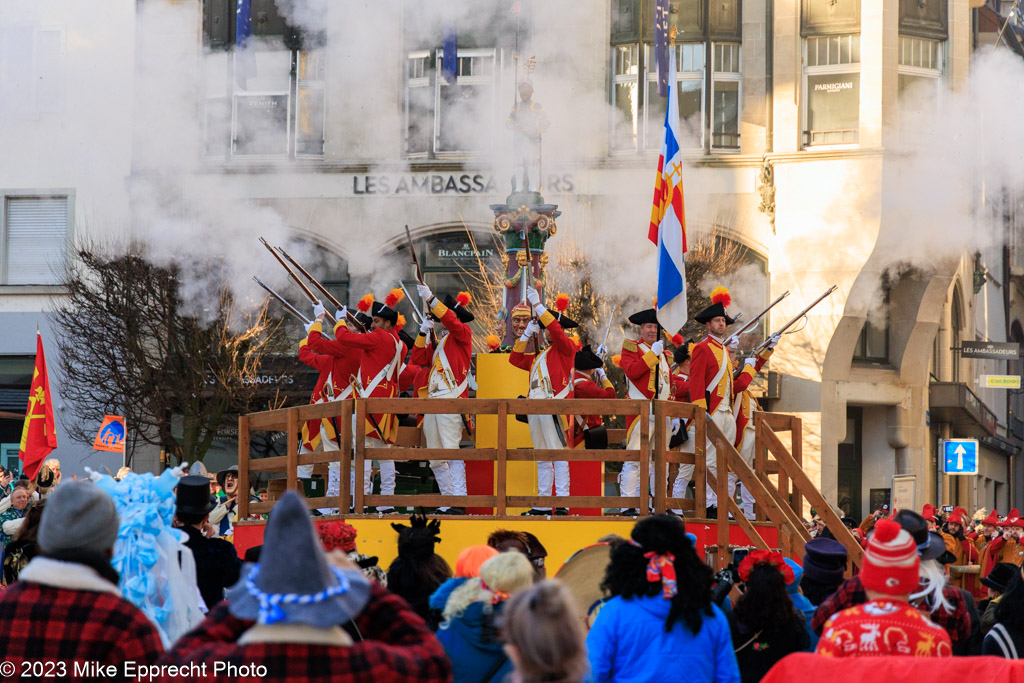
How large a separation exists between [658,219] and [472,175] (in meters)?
13.9

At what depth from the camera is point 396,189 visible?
25891mm

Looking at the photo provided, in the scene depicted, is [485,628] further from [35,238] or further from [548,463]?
[35,238]

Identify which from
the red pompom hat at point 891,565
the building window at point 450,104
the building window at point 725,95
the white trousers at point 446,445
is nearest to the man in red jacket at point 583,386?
the white trousers at point 446,445

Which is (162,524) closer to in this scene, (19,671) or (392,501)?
(19,671)

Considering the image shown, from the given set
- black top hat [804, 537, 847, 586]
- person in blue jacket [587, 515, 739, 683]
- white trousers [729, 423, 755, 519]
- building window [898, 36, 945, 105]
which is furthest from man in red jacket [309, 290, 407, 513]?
building window [898, 36, 945, 105]

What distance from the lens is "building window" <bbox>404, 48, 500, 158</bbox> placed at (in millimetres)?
24453

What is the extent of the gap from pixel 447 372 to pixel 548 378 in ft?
2.94

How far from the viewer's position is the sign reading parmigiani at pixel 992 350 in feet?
82.5

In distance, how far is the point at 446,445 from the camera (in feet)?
35.3

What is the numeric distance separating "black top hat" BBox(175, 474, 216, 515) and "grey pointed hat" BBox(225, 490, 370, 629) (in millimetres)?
2712

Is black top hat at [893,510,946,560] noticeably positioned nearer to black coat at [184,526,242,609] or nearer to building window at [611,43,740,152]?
black coat at [184,526,242,609]

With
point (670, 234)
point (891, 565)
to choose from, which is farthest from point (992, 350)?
point (891, 565)

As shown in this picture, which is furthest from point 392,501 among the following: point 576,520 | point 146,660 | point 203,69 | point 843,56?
point 843,56

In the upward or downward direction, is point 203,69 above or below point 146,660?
above
